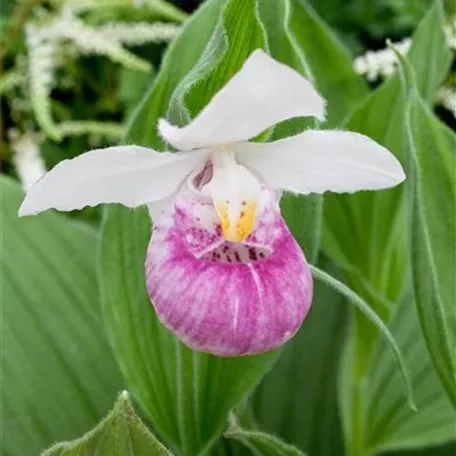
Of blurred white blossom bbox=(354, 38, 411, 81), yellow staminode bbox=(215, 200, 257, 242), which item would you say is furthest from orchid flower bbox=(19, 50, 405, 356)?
blurred white blossom bbox=(354, 38, 411, 81)

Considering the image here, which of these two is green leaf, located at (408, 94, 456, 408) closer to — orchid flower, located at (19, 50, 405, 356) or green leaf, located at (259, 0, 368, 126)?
orchid flower, located at (19, 50, 405, 356)

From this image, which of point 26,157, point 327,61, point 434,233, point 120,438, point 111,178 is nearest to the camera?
point 120,438

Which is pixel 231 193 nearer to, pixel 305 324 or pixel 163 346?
pixel 163 346

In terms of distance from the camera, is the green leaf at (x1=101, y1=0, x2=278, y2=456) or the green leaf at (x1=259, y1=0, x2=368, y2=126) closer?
the green leaf at (x1=101, y1=0, x2=278, y2=456)

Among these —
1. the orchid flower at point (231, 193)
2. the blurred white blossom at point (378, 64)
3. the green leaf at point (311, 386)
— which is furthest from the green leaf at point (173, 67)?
the green leaf at point (311, 386)

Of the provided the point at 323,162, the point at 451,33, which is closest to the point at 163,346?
the point at 323,162
